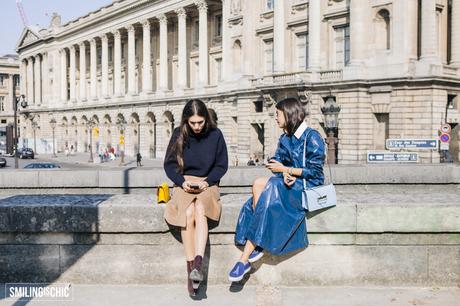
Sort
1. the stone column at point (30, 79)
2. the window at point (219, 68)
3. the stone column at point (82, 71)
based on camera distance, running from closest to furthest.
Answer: the window at point (219, 68) → the stone column at point (82, 71) → the stone column at point (30, 79)

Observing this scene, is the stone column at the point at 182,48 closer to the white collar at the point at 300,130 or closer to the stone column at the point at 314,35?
the stone column at the point at 314,35

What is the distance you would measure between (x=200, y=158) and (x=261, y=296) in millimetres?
1655

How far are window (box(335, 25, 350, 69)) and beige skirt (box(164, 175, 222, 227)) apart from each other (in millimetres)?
34618

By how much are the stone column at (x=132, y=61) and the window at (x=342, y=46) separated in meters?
34.5

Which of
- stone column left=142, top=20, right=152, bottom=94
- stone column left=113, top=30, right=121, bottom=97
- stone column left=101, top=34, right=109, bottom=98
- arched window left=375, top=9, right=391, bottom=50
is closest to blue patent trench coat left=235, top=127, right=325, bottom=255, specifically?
arched window left=375, top=9, right=391, bottom=50

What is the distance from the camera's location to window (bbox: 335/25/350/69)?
129ft

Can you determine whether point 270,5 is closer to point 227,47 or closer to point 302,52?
point 302,52

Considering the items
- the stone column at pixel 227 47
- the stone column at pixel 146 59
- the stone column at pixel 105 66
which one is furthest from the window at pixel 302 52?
the stone column at pixel 105 66

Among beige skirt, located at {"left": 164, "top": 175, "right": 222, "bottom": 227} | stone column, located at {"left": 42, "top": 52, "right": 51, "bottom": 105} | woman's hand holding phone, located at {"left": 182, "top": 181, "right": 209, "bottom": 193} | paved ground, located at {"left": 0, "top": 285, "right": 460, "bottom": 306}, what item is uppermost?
stone column, located at {"left": 42, "top": 52, "right": 51, "bottom": 105}

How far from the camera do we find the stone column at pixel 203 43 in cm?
5516

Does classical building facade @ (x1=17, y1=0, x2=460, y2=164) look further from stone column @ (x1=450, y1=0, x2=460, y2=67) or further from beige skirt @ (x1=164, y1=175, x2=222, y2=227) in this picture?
beige skirt @ (x1=164, y1=175, x2=222, y2=227)

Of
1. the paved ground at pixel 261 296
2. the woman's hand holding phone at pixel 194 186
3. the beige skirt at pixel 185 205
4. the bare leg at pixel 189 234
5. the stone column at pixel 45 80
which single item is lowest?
the paved ground at pixel 261 296

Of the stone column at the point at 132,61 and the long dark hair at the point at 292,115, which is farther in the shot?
the stone column at the point at 132,61

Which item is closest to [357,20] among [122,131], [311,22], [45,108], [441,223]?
[311,22]
